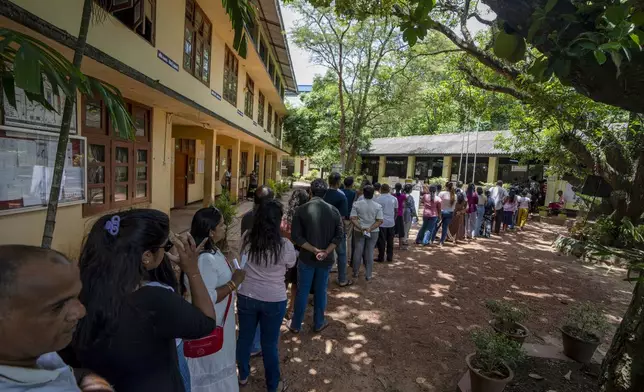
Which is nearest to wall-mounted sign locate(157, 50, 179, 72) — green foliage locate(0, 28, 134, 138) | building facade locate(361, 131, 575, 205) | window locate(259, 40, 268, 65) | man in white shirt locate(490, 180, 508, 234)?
green foliage locate(0, 28, 134, 138)

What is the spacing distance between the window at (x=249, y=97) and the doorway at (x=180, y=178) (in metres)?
3.40

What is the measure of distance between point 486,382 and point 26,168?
16.9ft

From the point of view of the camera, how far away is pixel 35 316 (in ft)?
2.86

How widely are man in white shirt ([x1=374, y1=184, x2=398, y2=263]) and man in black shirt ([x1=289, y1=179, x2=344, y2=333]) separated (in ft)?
8.31

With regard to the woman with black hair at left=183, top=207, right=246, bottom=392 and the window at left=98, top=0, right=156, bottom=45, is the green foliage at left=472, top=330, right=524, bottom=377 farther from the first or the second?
the window at left=98, top=0, right=156, bottom=45

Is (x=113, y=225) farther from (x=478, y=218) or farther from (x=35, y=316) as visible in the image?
(x=478, y=218)

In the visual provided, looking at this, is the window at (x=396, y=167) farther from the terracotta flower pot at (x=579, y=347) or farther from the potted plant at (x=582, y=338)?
the terracotta flower pot at (x=579, y=347)

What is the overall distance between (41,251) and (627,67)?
2.46 meters

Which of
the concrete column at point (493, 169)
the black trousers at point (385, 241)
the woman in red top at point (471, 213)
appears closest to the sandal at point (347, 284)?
the black trousers at point (385, 241)

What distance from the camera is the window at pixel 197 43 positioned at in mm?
7773

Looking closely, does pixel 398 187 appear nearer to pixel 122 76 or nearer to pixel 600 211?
pixel 122 76

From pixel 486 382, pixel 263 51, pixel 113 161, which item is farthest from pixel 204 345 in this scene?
pixel 263 51

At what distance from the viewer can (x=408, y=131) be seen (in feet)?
127

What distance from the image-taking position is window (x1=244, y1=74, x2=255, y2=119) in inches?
548
